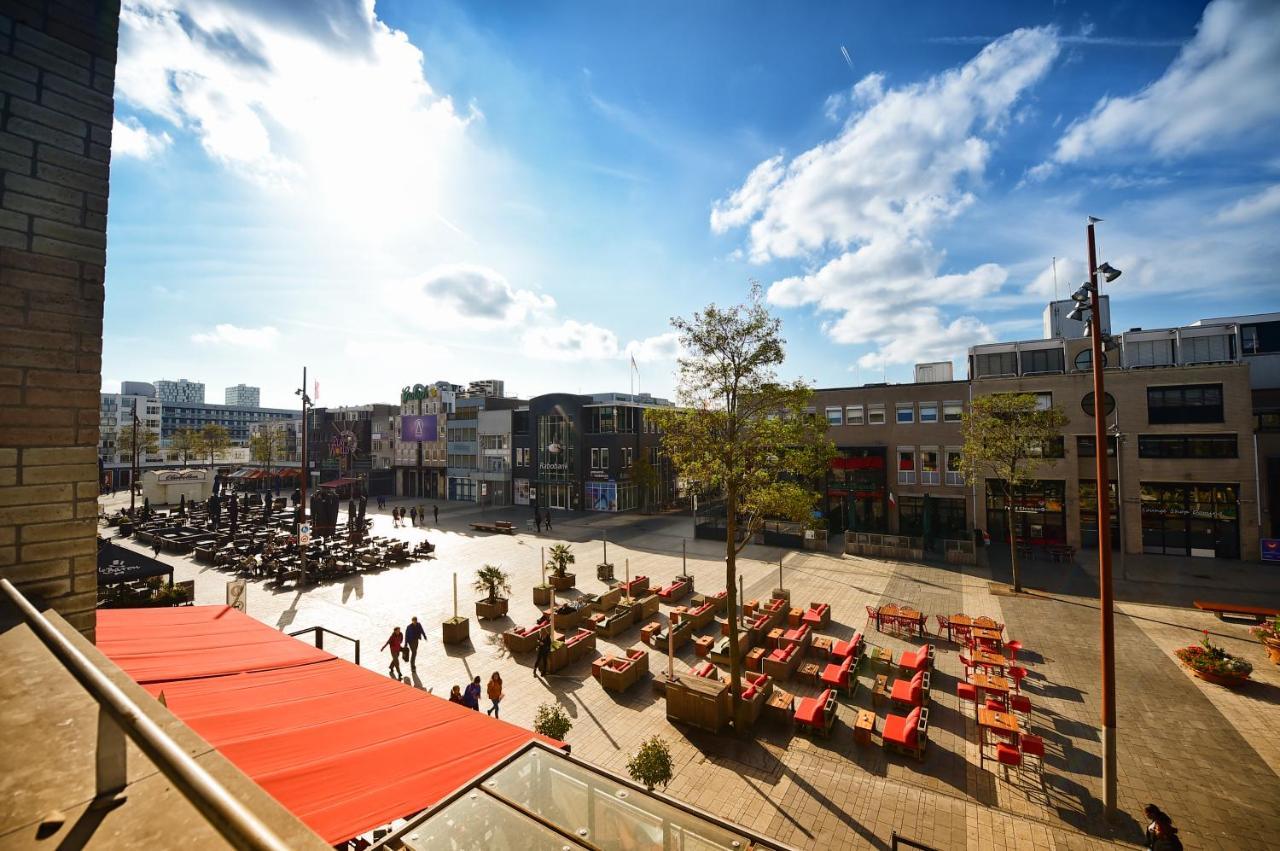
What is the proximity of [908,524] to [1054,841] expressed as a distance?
2744 cm

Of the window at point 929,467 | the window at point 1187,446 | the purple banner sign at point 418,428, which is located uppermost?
the purple banner sign at point 418,428

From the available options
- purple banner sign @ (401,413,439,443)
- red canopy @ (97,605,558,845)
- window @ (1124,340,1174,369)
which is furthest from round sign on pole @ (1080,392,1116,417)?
purple banner sign @ (401,413,439,443)

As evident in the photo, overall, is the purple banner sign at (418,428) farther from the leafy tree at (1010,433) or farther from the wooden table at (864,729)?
the wooden table at (864,729)

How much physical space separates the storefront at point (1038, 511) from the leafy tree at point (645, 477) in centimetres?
2453

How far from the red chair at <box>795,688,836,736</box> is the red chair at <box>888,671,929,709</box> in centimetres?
178

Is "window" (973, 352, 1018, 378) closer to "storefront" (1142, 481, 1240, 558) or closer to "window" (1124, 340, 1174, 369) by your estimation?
"window" (1124, 340, 1174, 369)

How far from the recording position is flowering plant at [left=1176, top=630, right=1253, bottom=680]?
46.4ft

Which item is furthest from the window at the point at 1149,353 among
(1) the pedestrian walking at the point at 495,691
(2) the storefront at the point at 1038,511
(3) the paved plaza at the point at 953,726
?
(1) the pedestrian walking at the point at 495,691

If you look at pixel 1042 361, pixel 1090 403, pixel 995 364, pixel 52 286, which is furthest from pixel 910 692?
pixel 1042 361

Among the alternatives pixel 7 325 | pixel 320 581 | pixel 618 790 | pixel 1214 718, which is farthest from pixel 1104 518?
pixel 320 581

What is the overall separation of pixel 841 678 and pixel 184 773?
15.6m

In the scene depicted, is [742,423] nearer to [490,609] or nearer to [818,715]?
[818,715]

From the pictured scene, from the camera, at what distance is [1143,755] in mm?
11383

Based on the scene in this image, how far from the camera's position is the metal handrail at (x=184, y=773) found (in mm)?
933
